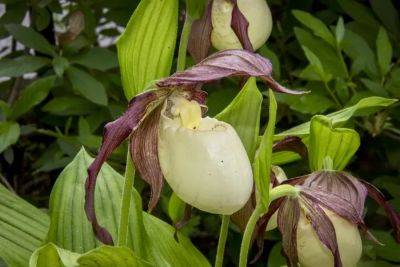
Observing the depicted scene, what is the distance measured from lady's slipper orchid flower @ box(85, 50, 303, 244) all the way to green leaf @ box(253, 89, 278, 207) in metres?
0.01

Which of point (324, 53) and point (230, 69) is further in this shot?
point (324, 53)

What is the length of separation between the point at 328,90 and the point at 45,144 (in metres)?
0.89

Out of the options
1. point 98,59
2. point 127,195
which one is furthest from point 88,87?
point 127,195

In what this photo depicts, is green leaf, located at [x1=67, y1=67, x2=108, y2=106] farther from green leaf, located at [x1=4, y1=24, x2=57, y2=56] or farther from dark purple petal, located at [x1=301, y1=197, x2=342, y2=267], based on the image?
dark purple petal, located at [x1=301, y1=197, x2=342, y2=267]

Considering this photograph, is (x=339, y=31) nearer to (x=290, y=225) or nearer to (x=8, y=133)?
(x=290, y=225)

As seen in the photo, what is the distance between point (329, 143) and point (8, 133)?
0.66m

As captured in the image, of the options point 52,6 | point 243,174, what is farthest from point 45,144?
point 243,174

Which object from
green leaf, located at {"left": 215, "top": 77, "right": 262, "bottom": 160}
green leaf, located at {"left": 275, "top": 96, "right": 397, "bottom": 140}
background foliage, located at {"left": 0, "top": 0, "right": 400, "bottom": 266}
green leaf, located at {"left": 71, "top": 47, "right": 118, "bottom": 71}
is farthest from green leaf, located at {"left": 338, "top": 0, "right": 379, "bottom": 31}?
green leaf, located at {"left": 215, "top": 77, "right": 262, "bottom": 160}

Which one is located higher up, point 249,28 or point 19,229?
point 249,28

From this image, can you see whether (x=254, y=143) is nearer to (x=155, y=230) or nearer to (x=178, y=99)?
(x=178, y=99)

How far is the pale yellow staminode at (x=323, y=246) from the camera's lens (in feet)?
2.79

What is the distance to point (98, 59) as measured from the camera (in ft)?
→ 4.47

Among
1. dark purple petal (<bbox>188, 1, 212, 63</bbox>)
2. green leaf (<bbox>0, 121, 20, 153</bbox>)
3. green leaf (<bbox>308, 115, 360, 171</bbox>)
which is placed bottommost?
green leaf (<bbox>0, 121, 20, 153</bbox>)

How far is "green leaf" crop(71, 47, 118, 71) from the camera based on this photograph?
4.44 ft
